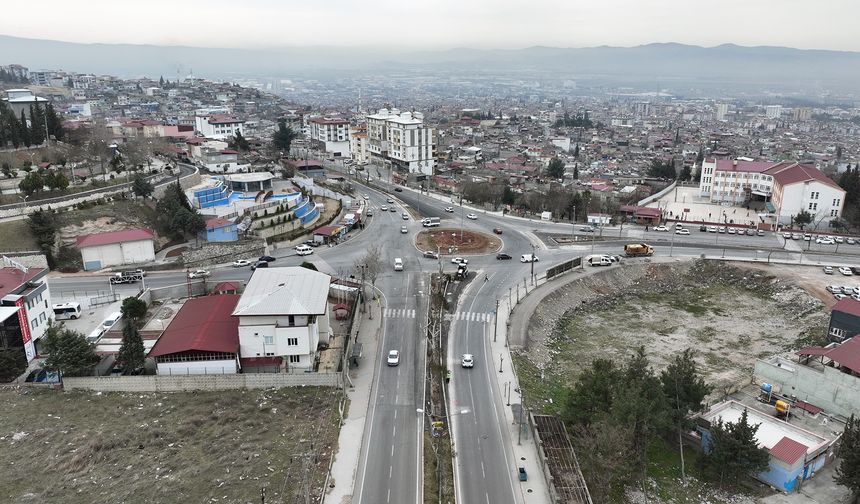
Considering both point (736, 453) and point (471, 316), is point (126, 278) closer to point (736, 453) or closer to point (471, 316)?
point (471, 316)

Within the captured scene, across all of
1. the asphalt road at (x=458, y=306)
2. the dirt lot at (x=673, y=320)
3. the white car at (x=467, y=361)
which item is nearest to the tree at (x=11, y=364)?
the asphalt road at (x=458, y=306)

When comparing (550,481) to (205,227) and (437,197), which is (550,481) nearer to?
(205,227)

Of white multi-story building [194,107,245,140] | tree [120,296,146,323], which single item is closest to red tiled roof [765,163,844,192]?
tree [120,296,146,323]

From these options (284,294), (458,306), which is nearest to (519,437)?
(284,294)

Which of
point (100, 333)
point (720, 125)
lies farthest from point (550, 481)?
point (720, 125)

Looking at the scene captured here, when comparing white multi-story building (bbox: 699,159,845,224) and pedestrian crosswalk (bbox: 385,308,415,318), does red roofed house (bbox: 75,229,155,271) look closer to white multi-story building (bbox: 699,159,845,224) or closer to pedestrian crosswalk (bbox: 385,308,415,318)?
pedestrian crosswalk (bbox: 385,308,415,318)

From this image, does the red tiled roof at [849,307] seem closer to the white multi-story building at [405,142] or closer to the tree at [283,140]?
the white multi-story building at [405,142]
